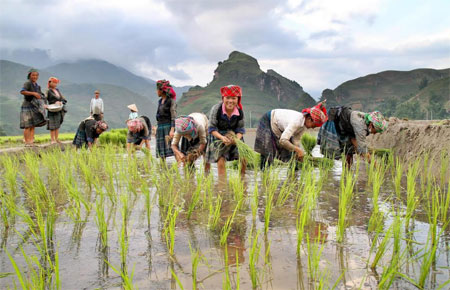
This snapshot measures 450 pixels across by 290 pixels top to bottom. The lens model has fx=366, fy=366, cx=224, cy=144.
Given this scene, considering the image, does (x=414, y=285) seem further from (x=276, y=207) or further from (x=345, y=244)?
(x=276, y=207)

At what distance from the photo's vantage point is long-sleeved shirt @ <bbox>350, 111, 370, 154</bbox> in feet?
14.7

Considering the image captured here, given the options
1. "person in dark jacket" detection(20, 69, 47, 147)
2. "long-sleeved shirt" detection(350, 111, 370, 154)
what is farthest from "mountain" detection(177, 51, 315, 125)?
"long-sleeved shirt" detection(350, 111, 370, 154)

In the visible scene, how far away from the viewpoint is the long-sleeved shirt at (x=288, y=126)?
399 cm

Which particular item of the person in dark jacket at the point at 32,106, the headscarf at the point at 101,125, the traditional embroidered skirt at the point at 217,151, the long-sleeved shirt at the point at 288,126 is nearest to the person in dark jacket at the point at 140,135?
Result: the headscarf at the point at 101,125

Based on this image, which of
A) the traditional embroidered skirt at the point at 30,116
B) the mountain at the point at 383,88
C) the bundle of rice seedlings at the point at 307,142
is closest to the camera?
the bundle of rice seedlings at the point at 307,142

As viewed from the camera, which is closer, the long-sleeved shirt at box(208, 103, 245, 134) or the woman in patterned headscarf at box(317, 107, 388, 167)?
the long-sleeved shirt at box(208, 103, 245, 134)

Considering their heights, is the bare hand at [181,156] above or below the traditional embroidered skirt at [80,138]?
below

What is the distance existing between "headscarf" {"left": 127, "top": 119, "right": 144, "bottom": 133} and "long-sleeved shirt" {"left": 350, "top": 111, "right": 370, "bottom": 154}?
3650 millimetres

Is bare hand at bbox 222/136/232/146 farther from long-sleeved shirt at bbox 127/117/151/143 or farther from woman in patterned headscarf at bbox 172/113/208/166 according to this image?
long-sleeved shirt at bbox 127/117/151/143

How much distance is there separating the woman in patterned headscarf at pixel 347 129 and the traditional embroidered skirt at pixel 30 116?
5.63 meters

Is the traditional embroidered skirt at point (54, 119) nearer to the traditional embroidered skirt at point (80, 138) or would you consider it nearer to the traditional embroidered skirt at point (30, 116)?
the traditional embroidered skirt at point (30, 116)

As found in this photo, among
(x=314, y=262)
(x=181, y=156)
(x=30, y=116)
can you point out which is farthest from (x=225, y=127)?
(x=30, y=116)

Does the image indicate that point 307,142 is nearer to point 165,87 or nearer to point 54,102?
point 165,87

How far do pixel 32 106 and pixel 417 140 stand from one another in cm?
702
